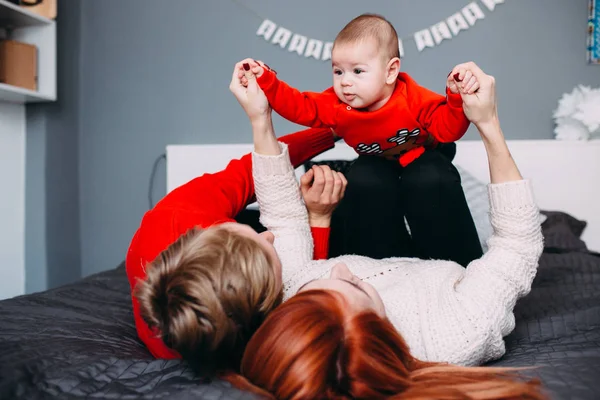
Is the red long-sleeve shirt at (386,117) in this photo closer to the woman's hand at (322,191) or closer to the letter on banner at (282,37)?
the woman's hand at (322,191)

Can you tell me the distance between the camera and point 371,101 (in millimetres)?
1138

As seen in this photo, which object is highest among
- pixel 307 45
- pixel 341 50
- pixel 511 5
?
pixel 511 5

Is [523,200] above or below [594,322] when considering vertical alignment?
above

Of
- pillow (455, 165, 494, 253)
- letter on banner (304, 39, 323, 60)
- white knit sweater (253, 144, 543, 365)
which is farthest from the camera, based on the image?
letter on banner (304, 39, 323, 60)

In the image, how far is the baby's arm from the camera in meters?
1.07

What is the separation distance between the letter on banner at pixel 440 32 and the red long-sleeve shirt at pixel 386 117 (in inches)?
44.1

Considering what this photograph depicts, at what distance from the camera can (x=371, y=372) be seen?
0.62 m

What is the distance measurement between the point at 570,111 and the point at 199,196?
1.69 metres

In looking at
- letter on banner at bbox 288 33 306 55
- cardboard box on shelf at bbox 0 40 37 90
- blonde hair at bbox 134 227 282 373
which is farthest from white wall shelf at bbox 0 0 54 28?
blonde hair at bbox 134 227 282 373

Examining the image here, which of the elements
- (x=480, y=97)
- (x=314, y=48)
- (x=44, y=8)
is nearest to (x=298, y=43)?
(x=314, y=48)

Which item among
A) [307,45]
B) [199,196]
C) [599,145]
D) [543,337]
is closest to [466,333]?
[543,337]

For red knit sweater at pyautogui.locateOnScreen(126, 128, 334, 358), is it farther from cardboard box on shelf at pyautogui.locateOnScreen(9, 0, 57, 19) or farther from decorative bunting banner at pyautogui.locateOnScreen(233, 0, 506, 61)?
cardboard box on shelf at pyautogui.locateOnScreen(9, 0, 57, 19)

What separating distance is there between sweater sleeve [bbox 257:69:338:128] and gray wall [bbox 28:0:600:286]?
1.16m

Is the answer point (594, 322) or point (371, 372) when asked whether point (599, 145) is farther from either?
point (371, 372)
